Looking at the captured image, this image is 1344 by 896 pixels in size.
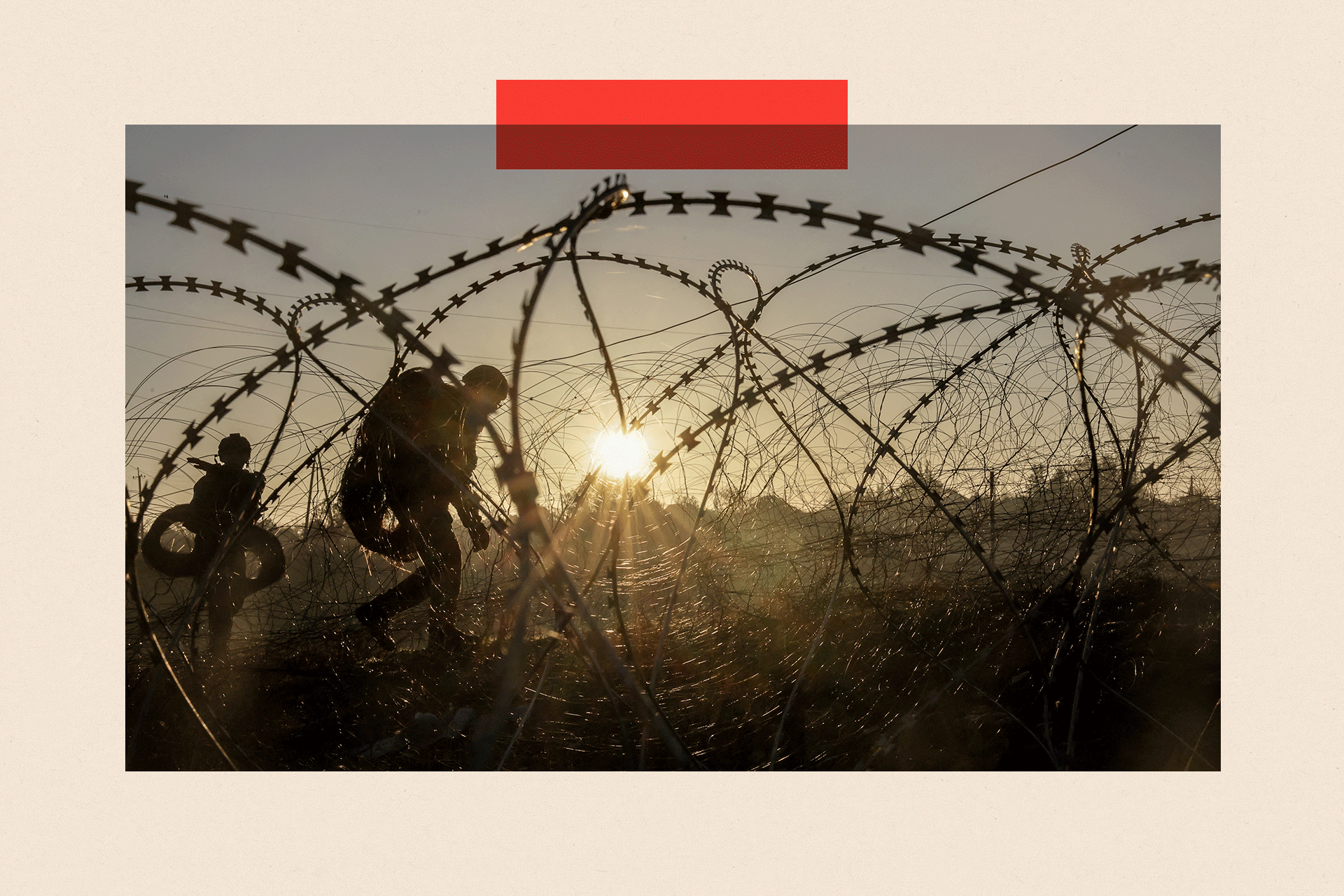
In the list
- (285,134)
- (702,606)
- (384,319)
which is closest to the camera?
(384,319)

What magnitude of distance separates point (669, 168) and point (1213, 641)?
4145 millimetres

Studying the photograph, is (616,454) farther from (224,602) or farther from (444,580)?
(224,602)

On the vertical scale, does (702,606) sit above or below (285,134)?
below

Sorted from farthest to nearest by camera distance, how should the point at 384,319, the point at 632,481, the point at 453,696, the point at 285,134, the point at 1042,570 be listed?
the point at 1042,570 < the point at 453,696 < the point at 632,481 < the point at 285,134 < the point at 384,319

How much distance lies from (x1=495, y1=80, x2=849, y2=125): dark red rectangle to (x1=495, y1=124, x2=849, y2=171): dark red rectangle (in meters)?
0.03

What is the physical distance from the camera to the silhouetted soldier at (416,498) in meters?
3.82

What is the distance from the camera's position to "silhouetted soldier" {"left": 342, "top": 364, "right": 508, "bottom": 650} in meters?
3.82

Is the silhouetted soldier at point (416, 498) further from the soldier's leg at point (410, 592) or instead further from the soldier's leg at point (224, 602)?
the soldier's leg at point (224, 602)

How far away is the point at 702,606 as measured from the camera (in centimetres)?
540

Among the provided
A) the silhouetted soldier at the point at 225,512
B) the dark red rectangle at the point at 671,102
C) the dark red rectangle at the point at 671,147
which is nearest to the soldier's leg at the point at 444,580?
the silhouetted soldier at the point at 225,512

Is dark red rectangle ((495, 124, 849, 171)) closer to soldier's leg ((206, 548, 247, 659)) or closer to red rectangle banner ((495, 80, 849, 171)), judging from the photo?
red rectangle banner ((495, 80, 849, 171))

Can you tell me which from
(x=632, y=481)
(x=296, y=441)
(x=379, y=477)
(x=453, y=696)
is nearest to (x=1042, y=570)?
(x=632, y=481)

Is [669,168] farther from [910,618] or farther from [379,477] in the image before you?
[910,618]

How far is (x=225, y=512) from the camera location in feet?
12.7
